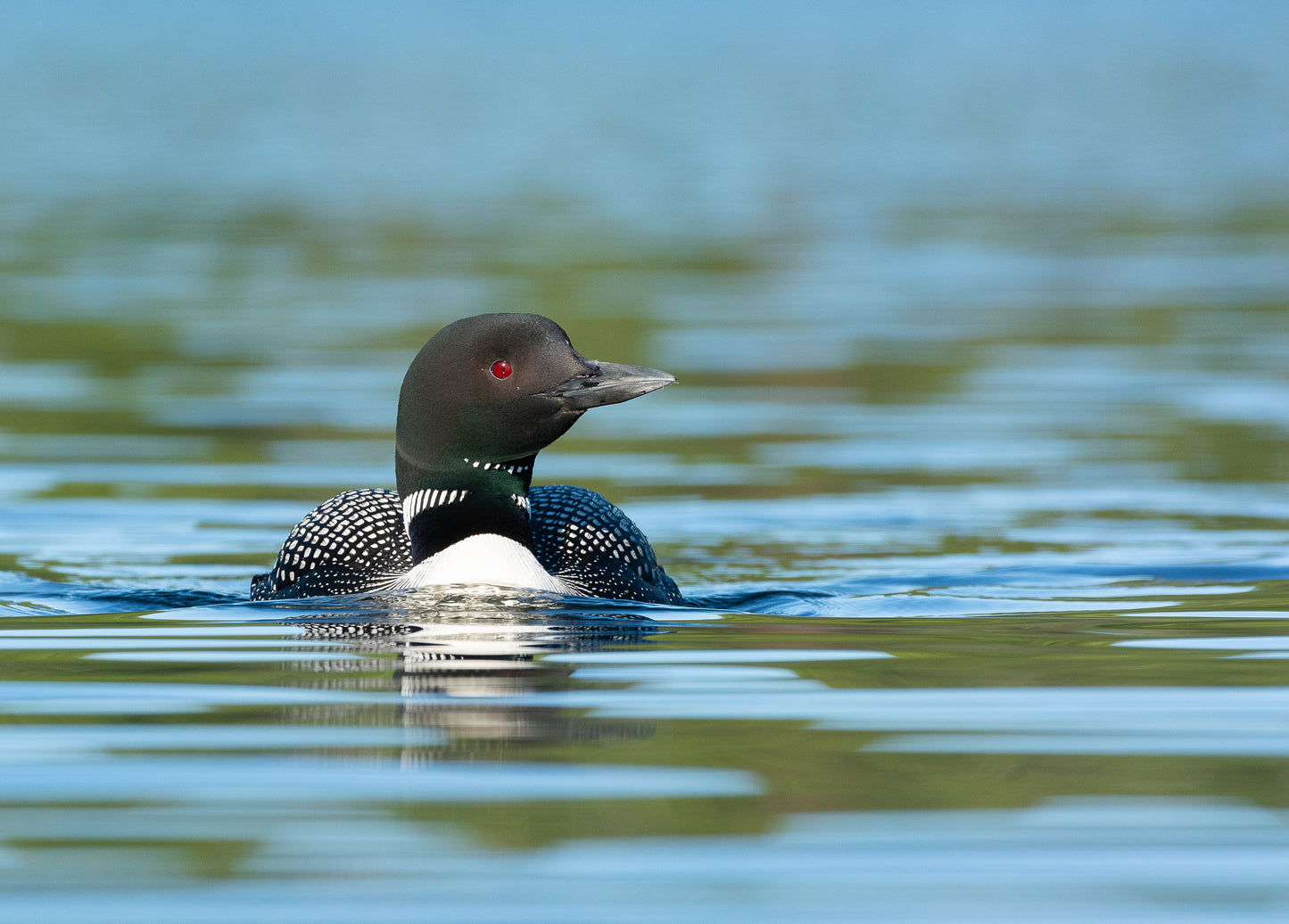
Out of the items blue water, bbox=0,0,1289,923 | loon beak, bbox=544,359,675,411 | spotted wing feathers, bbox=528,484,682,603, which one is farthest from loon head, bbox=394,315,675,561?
blue water, bbox=0,0,1289,923

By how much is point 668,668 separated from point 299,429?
5.49 m

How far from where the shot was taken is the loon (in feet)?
21.3

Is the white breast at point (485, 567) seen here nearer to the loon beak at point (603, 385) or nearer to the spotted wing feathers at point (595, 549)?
the spotted wing feathers at point (595, 549)

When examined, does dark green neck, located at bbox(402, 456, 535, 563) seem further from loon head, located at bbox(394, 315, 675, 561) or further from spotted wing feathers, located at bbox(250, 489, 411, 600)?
spotted wing feathers, located at bbox(250, 489, 411, 600)

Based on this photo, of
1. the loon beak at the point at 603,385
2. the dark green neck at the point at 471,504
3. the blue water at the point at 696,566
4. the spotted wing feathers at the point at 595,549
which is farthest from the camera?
the spotted wing feathers at the point at 595,549

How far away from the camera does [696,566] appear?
810 cm

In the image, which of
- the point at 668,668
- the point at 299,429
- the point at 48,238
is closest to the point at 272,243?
the point at 48,238

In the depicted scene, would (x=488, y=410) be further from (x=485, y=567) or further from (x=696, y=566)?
(x=696, y=566)

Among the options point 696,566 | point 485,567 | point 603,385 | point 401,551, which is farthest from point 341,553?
point 696,566

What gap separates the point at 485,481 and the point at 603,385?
45 cm

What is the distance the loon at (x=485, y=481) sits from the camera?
6.50 meters

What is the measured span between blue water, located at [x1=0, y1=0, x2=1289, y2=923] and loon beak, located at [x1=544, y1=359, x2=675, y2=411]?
553 millimetres

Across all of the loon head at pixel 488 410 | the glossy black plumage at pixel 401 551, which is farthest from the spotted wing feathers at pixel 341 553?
the loon head at pixel 488 410

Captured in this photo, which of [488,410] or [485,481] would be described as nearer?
[488,410]
